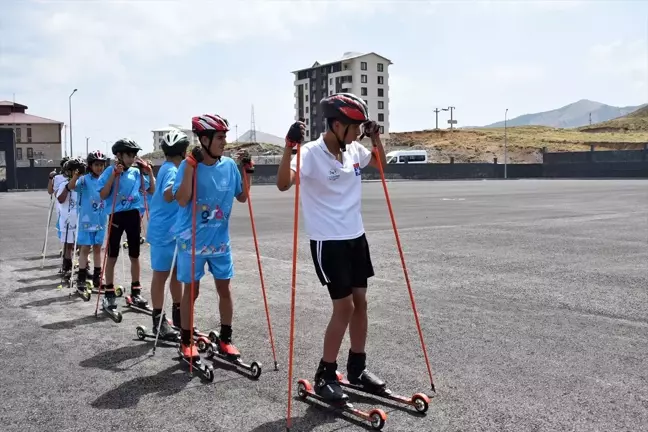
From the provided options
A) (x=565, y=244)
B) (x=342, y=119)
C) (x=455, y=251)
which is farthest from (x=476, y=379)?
(x=565, y=244)

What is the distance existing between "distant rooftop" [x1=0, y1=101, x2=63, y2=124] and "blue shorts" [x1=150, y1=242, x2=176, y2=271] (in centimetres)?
10162

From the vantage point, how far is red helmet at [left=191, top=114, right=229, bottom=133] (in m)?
5.40

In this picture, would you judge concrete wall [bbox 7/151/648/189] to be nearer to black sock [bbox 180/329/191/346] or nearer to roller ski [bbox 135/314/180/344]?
roller ski [bbox 135/314/180/344]

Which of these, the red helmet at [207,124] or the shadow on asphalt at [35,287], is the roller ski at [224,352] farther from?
the shadow on asphalt at [35,287]

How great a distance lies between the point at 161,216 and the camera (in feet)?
22.0

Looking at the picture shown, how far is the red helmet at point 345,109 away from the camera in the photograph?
454 cm

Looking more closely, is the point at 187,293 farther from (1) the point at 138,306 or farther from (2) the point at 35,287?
(2) the point at 35,287

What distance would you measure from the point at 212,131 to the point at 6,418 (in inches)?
100

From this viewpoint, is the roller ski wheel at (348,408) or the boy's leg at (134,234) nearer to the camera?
the roller ski wheel at (348,408)

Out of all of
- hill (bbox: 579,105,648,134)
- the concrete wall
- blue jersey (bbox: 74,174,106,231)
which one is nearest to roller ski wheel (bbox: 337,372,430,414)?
blue jersey (bbox: 74,174,106,231)

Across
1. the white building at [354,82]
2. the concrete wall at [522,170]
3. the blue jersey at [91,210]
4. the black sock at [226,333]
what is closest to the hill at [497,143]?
the white building at [354,82]

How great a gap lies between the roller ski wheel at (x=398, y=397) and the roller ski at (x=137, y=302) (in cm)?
359

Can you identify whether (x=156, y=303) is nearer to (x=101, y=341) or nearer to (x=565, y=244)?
(x=101, y=341)

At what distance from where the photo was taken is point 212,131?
213 inches
